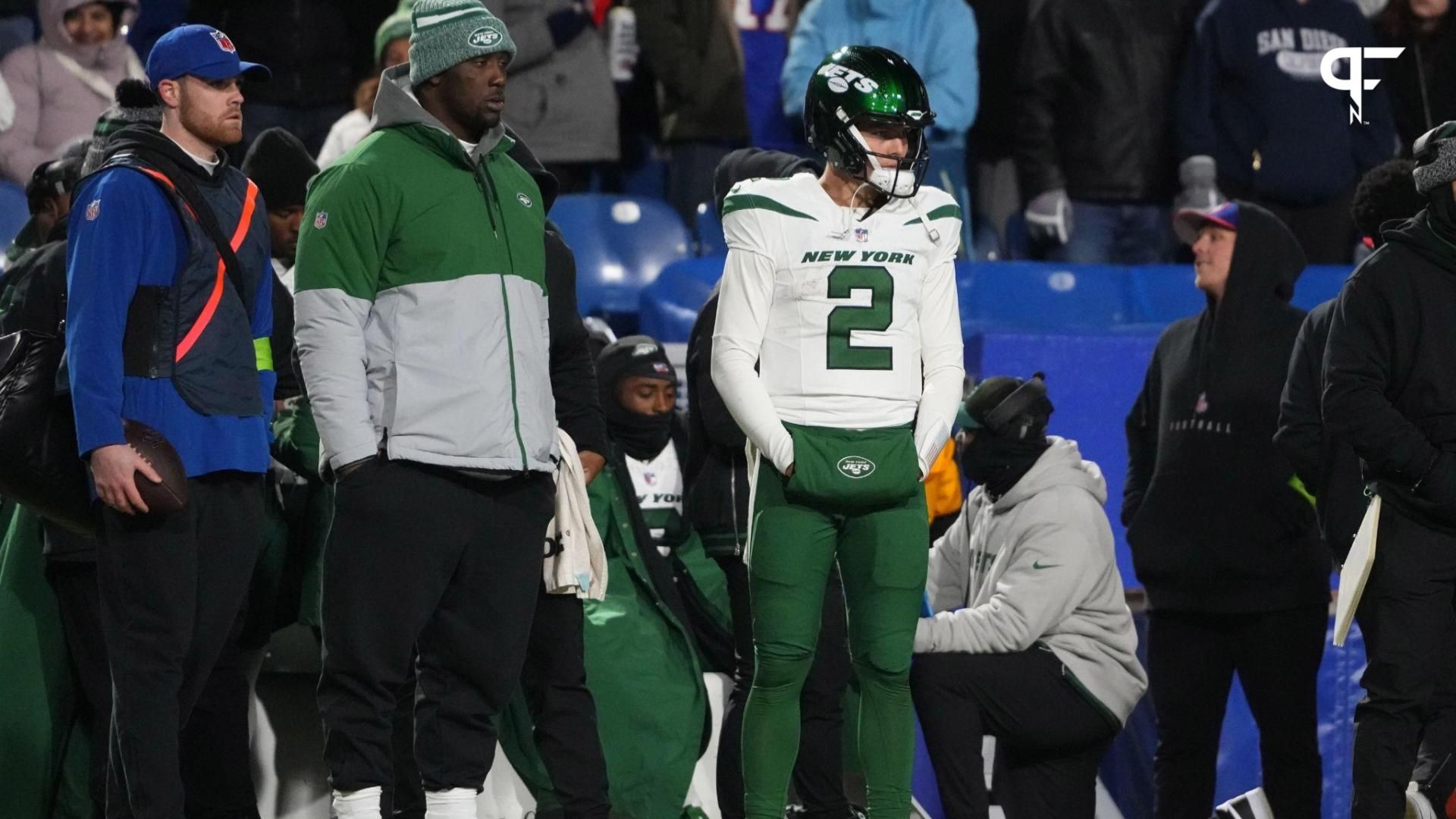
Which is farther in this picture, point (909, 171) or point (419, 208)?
point (909, 171)

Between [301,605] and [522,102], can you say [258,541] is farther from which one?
[522,102]

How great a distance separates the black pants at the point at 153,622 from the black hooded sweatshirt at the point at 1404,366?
2.75 metres

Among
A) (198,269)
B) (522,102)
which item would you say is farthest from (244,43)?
(198,269)

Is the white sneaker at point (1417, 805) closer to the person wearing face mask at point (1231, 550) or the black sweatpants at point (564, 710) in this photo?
the person wearing face mask at point (1231, 550)

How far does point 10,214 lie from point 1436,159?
212 inches

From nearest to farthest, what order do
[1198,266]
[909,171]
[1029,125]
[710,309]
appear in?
[909,171] < [710,309] < [1198,266] < [1029,125]

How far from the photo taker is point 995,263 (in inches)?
348

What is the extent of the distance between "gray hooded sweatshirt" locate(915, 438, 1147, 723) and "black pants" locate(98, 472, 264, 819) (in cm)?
220

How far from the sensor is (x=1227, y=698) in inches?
247

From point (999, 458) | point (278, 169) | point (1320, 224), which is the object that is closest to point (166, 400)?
point (278, 169)

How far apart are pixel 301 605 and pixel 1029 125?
499 centimetres

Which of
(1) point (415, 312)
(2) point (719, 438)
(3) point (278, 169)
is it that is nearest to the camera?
(1) point (415, 312)

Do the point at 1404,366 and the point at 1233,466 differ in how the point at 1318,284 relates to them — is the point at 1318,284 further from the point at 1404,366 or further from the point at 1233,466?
the point at 1404,366

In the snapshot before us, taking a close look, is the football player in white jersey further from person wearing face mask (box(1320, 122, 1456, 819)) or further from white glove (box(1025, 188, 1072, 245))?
white glove (box(1025, 188, 1072, 245))
